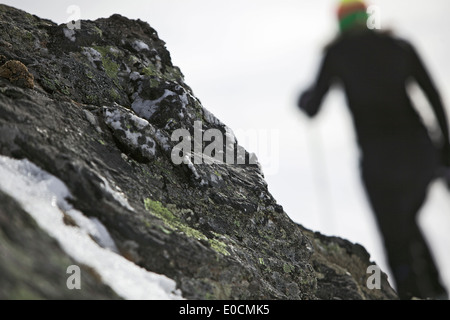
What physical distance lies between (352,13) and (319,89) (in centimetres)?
85

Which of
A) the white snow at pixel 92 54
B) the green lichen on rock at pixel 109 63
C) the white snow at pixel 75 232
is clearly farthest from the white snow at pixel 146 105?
the white snow at pixel 75 232

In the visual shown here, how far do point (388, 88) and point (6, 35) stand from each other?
619 inches

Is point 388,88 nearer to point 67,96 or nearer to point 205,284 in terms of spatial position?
point 205,284

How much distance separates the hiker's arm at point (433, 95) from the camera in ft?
12.8

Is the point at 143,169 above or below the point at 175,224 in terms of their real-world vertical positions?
above

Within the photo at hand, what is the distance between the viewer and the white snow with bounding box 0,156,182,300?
7.17 m

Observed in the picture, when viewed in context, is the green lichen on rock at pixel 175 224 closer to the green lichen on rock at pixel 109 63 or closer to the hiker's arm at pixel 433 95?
the hiker's arm at pixel 433 95

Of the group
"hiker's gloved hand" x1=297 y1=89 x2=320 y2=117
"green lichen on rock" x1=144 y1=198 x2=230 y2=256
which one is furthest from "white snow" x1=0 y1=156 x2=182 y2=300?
"hiker's gloved hand" x1=297 y1=89 x2=320 y2=117

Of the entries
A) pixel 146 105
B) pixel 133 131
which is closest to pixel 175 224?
pixel 133 131

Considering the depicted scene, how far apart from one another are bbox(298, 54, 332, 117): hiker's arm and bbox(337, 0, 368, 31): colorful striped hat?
39 cm

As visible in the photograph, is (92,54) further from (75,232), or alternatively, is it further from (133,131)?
(75,232)

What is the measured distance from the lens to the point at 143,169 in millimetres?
11812

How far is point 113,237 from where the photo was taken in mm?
8461
